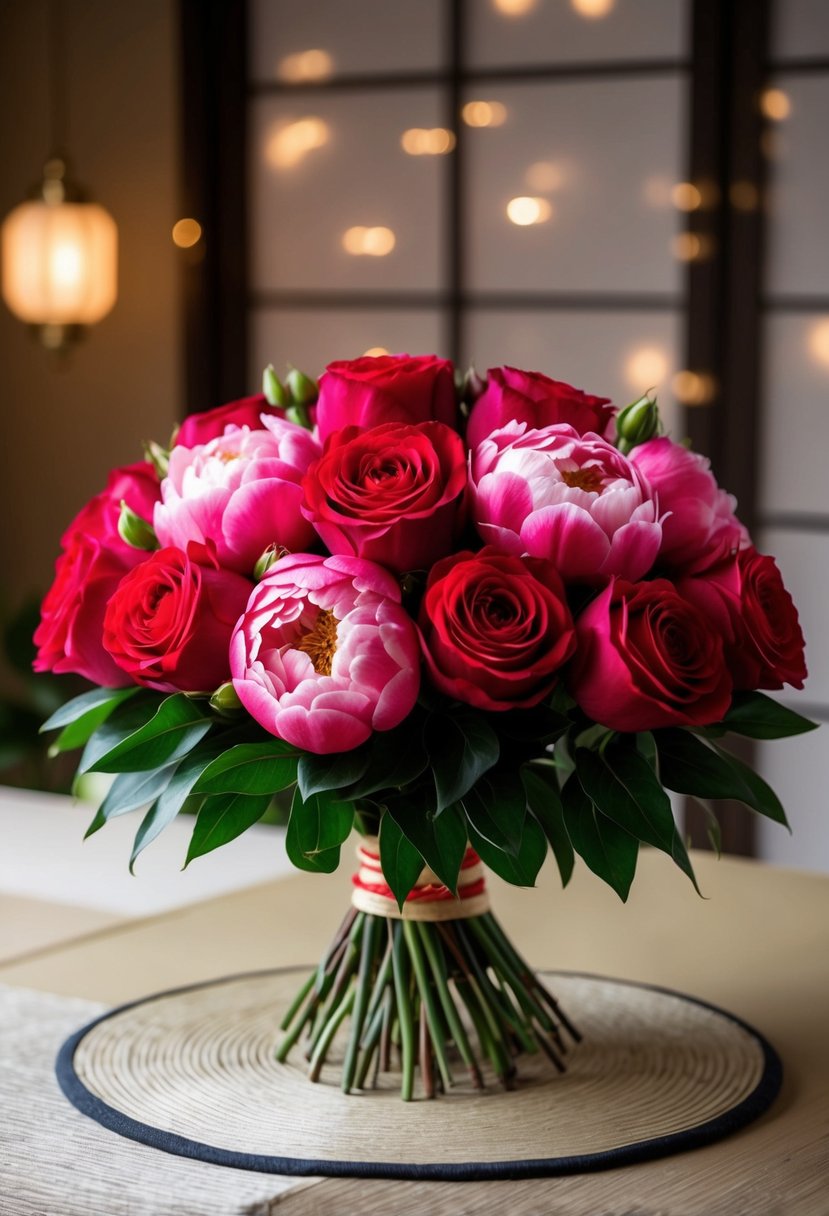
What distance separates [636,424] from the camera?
0.82 metres

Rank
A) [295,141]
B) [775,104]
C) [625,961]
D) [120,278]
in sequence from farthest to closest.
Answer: [120,278]
[295,141]
[775,104]
[625,961]

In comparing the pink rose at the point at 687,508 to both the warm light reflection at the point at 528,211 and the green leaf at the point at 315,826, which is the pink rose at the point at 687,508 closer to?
the green leaf at the point at 315,826

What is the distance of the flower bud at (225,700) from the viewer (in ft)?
2.37

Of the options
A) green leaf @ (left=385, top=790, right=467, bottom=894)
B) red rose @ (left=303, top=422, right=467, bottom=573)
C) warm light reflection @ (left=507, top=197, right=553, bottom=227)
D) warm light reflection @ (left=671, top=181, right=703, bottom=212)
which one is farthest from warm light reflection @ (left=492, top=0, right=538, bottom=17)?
green leaf @ (left=385, top=790, right=467, bottom=894)

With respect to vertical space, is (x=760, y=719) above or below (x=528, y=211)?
below

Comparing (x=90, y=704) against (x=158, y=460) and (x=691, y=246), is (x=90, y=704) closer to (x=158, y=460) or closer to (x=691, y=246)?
(x=158, y=460)

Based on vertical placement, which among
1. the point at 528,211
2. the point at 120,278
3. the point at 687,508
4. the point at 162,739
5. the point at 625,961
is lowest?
the point at 625,961

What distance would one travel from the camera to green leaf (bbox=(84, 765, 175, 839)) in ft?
2.51

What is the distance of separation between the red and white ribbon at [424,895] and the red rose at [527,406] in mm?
233

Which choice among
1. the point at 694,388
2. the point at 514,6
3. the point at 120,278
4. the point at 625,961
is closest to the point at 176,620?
the point at 625,961

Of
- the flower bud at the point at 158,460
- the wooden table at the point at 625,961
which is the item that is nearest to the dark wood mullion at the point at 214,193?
the wooden table at the point at 625,961

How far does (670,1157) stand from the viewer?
29.1 inches

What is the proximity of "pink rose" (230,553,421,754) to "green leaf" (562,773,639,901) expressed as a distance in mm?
103

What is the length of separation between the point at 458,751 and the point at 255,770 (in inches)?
3.9
